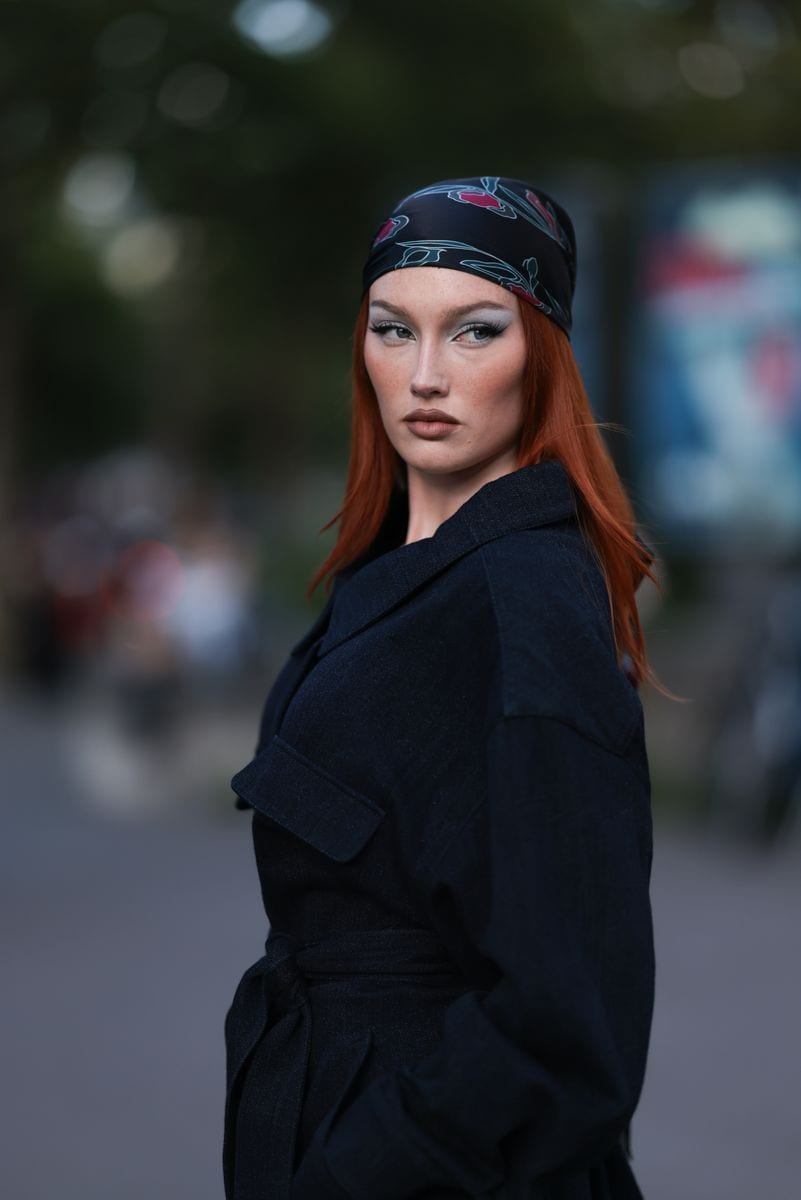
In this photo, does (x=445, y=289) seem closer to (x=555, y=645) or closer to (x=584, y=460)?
(x=584, y=460)

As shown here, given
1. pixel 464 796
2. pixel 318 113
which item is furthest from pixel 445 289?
pixel 318 113

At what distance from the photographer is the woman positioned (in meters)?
1.64

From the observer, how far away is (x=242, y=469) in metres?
49.6

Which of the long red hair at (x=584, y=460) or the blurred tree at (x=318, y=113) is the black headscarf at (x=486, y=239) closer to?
the long red hair at (x=584, y=460)

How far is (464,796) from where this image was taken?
1730 millimetres

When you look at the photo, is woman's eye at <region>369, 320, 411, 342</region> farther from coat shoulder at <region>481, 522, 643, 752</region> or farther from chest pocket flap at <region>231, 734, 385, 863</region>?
chest pocket flap at <region>231, 734, 385, 863</region>

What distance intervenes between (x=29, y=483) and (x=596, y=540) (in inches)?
1649

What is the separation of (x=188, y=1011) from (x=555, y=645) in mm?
4346

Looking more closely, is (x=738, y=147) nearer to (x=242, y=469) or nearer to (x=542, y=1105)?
(x=542, y=1105)

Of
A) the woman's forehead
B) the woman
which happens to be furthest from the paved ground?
the woman's forehead

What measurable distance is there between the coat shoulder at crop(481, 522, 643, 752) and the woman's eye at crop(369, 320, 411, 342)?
0.31 metres

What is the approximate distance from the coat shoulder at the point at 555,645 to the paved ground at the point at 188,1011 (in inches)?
114

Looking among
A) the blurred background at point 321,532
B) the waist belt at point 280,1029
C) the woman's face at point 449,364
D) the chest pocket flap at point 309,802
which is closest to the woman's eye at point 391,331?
the woman's face at point 449,364

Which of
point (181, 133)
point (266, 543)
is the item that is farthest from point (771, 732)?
point (181, 133)
